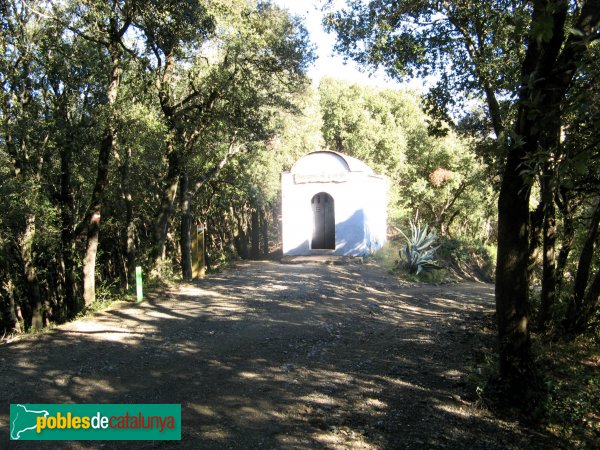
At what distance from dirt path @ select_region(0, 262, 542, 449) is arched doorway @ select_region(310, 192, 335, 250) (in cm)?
816

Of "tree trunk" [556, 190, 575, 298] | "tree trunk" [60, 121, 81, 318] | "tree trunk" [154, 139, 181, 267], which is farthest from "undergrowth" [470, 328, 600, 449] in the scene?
"tree trunk" [60, 121, 81, 318]

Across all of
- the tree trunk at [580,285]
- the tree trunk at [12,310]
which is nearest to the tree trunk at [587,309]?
the tree trunk at [580,285]

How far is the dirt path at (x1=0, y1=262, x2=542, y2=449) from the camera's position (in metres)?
4.25

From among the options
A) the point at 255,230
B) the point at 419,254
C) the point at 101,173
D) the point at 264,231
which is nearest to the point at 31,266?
the point at 101,173

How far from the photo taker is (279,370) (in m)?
5.71

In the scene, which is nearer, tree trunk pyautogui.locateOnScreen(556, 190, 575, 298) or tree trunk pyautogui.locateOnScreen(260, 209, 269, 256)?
tree trunk pyautogui.locateOnScreen(556, 190, 575, 298)

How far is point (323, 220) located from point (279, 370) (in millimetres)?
13131

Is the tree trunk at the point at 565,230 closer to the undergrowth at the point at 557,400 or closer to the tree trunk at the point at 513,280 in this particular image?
the undergrowth at the point at 557,400

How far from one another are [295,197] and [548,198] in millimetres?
14608

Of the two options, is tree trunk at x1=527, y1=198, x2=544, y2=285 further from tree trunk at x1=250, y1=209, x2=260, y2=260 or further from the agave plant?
tree trunk at x1=250, y1=209, x2=260, y2=260

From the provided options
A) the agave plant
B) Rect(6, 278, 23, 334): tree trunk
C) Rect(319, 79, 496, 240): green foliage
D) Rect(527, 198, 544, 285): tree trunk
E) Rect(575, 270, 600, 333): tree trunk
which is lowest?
Rect(6, 278, 23, 334): tree trunk

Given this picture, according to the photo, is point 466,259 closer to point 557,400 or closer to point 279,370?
point 557,400

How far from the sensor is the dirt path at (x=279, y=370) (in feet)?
13.9

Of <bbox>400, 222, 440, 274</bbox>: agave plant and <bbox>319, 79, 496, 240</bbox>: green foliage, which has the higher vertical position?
<bbox>319, 79, 496, 240</bbox>: green foliage
